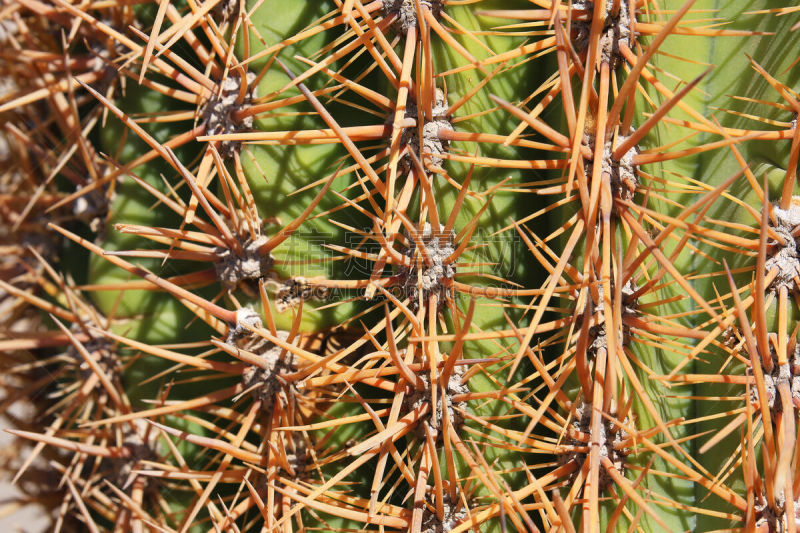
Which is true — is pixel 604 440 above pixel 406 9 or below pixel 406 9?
below

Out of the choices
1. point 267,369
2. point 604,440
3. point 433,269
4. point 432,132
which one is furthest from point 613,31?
point 267,369

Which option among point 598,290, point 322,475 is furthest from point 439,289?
point 322,475

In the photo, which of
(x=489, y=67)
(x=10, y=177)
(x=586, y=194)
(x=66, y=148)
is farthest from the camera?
(x=10, y=177)

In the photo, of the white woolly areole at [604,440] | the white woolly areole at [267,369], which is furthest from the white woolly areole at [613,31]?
the white woolly areole at [267,369]

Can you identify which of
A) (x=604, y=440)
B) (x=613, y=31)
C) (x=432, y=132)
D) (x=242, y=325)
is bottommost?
(x=604, y=440)

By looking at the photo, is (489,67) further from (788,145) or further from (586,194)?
(788,145)

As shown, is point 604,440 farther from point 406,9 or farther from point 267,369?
point 406,9

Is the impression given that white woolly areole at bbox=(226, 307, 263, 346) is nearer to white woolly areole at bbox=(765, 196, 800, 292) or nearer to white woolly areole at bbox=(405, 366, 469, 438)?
white woolly areole at bbox=(405, 366, 469, 438)

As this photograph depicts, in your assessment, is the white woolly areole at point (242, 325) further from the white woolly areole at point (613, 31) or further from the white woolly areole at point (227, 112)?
the white woolly areole at point (613, 31)

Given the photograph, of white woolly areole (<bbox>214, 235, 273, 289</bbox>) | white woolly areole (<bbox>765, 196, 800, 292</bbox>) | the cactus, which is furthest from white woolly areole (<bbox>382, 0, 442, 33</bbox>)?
white woolly areole (<bbox>765, 196, 800, 292</bbox>)
